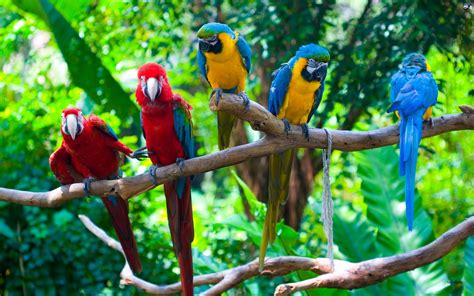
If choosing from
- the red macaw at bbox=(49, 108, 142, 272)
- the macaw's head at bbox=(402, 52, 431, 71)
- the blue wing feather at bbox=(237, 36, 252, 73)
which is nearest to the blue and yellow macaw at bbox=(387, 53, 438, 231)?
the macaw's head at bbox=(402, 52, 431, 71)

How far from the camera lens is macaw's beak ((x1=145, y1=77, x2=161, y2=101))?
210 centimetres

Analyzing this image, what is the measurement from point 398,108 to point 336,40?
1.53 m

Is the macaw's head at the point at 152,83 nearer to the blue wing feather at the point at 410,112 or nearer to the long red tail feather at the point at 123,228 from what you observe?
the long red tail feather at the point at 123,228

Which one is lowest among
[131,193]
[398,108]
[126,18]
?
[131,193]

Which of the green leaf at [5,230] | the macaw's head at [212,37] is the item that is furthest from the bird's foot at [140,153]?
the green leaf at [5,230]

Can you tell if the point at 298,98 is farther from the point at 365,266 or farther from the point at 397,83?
the point at 365,266

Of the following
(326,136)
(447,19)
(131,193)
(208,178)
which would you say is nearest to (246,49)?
(326,136)

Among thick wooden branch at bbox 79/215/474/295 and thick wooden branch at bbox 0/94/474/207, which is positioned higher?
thick wooden branch at bbox 0/94/474/207

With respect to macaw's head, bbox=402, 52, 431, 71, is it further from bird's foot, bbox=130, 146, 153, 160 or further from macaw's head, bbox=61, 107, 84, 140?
macaw's head, bbox=61, 107, 84, 140

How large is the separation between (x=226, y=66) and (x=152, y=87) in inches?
10.9

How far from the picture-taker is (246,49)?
229cm

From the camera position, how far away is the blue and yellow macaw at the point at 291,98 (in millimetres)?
2170

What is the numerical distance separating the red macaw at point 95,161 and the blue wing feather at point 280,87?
0.51 meters

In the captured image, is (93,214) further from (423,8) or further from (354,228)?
(423,8)
